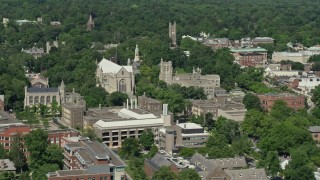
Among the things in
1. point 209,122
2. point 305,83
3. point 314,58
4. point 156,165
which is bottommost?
point 156,165

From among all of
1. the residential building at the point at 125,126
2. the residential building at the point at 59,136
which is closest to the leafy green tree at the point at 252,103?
the residential building at the point at 125,126

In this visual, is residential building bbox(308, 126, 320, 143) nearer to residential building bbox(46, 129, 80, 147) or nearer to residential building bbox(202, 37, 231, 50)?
residential building bbox(46, 129, 80, 147)

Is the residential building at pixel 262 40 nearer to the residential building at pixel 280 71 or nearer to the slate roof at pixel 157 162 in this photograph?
the residential building at pixel 280 71

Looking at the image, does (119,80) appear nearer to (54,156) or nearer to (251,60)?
(54,156)

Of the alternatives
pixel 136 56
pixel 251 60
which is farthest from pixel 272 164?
pixel 251 60

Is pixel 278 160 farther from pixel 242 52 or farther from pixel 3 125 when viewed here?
pixel 242 52

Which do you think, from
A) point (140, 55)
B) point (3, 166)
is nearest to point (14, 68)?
point (140, 55)

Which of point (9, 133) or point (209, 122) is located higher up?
point (9, 133)
